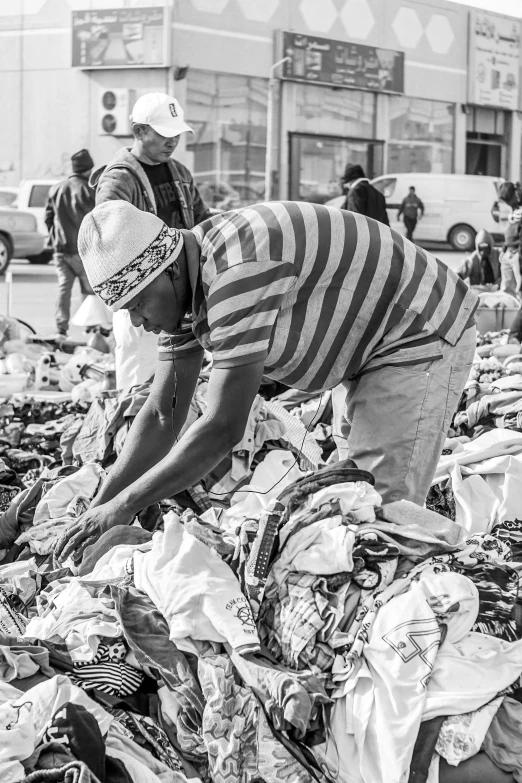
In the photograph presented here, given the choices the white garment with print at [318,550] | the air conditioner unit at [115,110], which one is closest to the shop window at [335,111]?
the air conditioner unit at [115,110]

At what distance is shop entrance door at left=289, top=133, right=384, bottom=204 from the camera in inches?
941

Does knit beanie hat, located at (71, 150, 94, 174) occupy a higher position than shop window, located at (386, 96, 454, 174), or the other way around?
shop window, located at (386, 96, 454, 174)

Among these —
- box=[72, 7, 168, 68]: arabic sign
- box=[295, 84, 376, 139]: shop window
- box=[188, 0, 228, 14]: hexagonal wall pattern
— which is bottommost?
box=[295, 84, 376, 139]: shop window

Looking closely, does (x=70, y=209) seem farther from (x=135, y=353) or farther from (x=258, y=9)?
(x=258, y=9)

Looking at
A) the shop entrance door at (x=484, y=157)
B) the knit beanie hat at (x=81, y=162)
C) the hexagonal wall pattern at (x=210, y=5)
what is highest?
the hexagonal wall pattern at (x=210, y=5)

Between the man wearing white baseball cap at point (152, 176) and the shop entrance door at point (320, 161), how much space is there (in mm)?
18475

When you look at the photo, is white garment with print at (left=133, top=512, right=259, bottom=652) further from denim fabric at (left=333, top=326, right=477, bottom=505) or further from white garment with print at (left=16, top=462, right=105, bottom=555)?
white garment with print at (left=16, top=462, right=105, bottom=555)

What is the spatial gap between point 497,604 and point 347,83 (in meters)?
23.4

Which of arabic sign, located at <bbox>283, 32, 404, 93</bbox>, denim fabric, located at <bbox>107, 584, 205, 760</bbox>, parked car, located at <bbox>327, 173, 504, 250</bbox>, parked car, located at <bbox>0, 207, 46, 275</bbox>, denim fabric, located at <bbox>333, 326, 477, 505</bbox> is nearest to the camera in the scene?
denim fabric, located at <bbox>107, 584, 205, 760</bbox>

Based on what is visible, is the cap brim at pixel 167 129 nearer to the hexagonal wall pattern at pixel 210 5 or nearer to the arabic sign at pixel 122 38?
the arabic sign at pixel 122 38

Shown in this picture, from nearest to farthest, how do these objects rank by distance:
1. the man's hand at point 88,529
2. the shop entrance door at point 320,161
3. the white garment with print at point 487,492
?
the man's hand at point 88,529 < the white garment with print at point 487,492 < the shop entrance door at point 320,161

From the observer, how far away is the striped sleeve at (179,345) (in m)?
3.00

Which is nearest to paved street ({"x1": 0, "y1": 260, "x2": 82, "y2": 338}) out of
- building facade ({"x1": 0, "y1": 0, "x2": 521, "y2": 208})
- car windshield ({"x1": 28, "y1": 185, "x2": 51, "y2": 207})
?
car windshield ({"x1": 28, "y1": 185, "x2": 51, "y2": 207})

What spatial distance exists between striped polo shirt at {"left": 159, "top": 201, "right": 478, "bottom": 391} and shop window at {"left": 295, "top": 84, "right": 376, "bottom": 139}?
21784 mm
